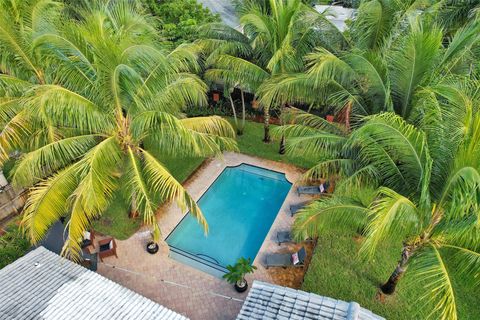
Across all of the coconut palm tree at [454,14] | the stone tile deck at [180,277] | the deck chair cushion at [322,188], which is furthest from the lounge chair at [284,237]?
the coconut palm tree at [454,14]

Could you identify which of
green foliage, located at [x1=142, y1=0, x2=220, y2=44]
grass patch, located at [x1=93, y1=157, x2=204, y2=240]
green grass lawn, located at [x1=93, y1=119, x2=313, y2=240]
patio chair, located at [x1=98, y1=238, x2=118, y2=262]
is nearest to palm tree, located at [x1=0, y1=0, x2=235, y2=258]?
patio chair, located at [x1=98, y1=238, x2=118, y2=262]

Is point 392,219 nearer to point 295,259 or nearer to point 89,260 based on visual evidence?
point 295,259

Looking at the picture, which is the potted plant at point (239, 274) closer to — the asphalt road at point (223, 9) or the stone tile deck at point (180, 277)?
the stone tile deck at point (180, 277)

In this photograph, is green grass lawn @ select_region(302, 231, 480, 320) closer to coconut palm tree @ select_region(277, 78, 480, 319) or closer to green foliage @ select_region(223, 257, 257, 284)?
coconut palm tree @ select_region(277, 78, 480, 319)

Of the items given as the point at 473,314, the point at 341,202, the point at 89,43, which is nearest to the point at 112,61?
the point at 89,43

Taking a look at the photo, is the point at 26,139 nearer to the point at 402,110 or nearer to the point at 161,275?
the point at 161,275

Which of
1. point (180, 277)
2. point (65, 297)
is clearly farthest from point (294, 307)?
point (65, 297)
